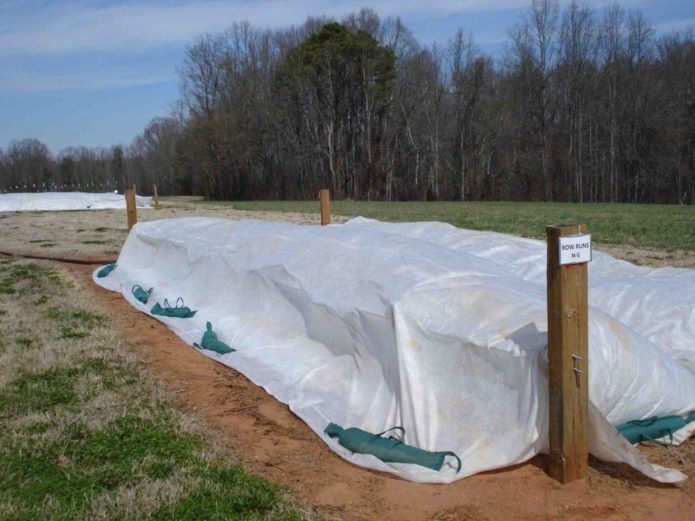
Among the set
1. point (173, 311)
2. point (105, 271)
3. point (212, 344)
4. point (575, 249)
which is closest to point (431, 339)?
point (575, 249)

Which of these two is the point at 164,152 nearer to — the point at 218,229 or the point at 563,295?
the point at 218,229

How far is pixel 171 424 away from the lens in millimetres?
3986

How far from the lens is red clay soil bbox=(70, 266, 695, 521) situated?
10.1 feet

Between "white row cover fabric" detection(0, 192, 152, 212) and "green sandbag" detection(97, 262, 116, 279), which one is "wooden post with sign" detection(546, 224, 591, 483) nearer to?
"green sandbag" detection(97, 262, 116, 279)

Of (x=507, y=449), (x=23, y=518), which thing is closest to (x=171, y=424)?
(x=23, y=518)

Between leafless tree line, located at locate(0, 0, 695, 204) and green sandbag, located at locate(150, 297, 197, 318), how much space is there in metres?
38.7

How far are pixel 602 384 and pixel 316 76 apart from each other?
45.0 meters

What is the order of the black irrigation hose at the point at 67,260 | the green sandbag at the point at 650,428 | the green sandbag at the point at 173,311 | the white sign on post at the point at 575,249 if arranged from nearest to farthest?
the white sign on post at the point at 575,249 → the green sandbag at the point at 650,428 → the green sandbag at the point at 173,311 → the black irrigation hose at the point at 67,260

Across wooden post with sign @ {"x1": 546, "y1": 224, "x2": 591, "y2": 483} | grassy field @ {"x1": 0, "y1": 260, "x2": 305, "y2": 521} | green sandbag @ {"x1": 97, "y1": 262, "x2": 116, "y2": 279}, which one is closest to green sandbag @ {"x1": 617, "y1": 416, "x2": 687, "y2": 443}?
wooden post with sign @ {"x1": 546, "y1": 224, "x2": 591, "y2": 483}

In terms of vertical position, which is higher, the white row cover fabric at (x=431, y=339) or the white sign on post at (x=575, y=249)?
the white sign on post at (x=575, y=249)

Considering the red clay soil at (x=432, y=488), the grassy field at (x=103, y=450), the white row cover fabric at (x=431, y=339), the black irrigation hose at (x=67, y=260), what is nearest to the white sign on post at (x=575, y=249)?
the white row cover fabric at (x=431, y=339)

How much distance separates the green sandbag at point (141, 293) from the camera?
7882 millimetres

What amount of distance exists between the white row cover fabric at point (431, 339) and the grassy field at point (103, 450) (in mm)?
729

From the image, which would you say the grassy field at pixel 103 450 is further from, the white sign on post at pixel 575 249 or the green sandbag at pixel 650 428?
the green sandbag at pixel 650 428
